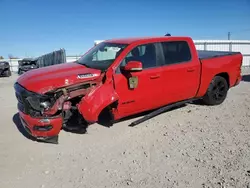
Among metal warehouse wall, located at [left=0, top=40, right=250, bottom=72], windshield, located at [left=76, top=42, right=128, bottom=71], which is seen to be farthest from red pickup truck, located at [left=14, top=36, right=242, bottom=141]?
metal warehouse wall, located at [left=0, top=40, right=250, bottom=72]

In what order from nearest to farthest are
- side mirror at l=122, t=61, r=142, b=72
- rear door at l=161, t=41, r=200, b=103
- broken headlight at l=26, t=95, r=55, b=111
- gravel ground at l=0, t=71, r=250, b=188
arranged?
gravel ground at l=0, t=71, r=250, b=188 → broken headlight at l=26, t=95, r=55, b=111 → side mirror at l=122, t=61, r=142, b=72 → rear door at l=161, t=41, r=200, b=103

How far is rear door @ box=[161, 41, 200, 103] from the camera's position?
5648 millimetres

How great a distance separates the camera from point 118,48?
5.45 meters

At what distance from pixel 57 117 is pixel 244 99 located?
5696 mm

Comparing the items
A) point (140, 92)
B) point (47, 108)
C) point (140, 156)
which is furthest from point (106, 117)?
point (140, 156)

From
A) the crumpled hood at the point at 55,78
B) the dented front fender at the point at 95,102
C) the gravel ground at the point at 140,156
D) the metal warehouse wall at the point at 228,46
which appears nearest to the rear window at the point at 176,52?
the gravel ground at the point at 140,156

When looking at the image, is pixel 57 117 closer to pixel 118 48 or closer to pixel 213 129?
pixel 118 48

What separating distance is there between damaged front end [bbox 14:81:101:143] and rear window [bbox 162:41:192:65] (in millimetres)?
2048

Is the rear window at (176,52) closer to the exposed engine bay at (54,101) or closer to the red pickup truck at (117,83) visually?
the red pickup truck at (117,83)

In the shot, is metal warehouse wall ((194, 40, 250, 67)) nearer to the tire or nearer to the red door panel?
the tire

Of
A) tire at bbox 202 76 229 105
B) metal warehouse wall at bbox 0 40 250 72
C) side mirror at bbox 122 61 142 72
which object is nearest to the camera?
side mirror at bbox 122 61 142 72

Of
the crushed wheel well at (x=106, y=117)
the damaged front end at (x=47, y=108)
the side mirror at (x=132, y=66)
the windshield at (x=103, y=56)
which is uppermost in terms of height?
the windshield at (x=103, y=56)

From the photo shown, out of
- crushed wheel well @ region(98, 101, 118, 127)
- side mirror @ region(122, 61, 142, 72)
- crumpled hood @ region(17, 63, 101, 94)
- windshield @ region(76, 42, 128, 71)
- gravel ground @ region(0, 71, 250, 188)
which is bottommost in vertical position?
gravel ground @ region(0, 71, 250, 188)

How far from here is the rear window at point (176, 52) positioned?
5.75 m
